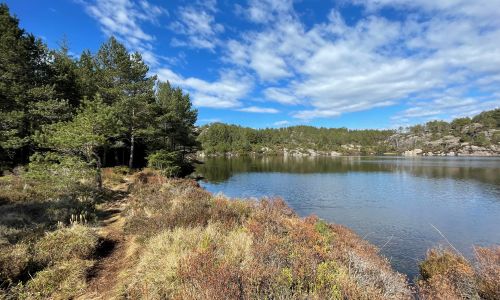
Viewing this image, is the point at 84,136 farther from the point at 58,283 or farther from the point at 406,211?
the point at 406,211

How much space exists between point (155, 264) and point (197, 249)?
1027mm

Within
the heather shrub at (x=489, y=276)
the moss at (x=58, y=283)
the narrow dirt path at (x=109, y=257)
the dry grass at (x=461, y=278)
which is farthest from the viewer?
the heather shrub at (x=489, y=276)

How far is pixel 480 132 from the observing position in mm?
181500

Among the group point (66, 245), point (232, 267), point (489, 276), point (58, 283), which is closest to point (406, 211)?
point (489, 276)

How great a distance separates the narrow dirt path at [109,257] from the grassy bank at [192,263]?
39 mm

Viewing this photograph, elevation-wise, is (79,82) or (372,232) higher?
(79,82)

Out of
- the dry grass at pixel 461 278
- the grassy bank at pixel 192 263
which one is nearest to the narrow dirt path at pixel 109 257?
the grassy bank at pixel 192 263

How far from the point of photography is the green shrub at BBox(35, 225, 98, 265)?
749 centimetres

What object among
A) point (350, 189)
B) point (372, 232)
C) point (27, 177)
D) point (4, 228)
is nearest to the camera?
point (4, 228)

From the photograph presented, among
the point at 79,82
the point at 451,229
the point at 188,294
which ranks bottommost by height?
the point at 451,229

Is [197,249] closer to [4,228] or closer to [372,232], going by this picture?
[4,228]

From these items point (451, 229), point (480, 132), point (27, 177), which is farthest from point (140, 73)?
point (480, 132)

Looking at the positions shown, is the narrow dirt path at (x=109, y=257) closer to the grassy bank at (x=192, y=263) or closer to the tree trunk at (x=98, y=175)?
the grassy bank at (x=192, y=263)

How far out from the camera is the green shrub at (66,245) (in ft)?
24.6
